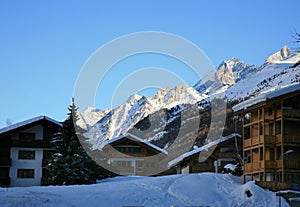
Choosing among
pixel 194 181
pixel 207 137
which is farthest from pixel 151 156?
pixel 207 137

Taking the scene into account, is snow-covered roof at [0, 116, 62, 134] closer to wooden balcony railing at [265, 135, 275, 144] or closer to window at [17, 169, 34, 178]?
window at [17, 169, 34, 178]

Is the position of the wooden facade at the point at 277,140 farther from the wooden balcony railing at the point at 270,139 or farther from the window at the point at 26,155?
the window at the point at 26,155

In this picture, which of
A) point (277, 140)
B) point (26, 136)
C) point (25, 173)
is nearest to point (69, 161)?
point (25, 173)

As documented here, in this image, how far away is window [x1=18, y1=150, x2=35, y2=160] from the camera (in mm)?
57344

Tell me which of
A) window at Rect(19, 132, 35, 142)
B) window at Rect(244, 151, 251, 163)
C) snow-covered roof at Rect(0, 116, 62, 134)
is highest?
snow-covered roof at Rect(0, 116, 62, 134)

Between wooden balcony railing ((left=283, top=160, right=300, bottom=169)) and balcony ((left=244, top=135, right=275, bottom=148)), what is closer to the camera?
wooden balcony railing ((left=283, top=160, right=300, bottom=169))

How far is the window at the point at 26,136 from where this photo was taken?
188 feet

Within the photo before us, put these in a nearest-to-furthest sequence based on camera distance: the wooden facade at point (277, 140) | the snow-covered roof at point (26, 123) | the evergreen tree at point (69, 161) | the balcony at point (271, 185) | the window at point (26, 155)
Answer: the balcony at point (271, 185) < the wooden facade at point (277, 140) < the evergreen tree at point (69, 161) < the snow-covered roof at point (26, 123) < the window at point (26, 155)

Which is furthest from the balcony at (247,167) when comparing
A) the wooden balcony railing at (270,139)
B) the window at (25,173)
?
the window at (25,173)

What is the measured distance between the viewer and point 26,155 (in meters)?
57.4

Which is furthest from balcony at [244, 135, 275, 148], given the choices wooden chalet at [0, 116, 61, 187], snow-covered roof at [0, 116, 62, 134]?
→ wooden chalet at [0, 116, 61, 187]

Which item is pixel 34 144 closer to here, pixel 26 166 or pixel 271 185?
pixel 26 166

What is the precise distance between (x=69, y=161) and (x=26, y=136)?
1283cm

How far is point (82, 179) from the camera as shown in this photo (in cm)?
4669
